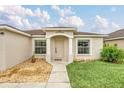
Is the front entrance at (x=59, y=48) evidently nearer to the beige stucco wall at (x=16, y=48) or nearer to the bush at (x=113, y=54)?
the beige stucco wall at (x=16, y=48)

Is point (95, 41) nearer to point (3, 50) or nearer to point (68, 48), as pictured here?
point (68, 48)

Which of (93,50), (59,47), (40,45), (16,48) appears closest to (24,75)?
(16,48)

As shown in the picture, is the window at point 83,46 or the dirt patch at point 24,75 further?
the window at point 83,46

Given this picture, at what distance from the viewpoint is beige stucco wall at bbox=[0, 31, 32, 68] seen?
571 inches

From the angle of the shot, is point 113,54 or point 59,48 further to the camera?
point 59,48

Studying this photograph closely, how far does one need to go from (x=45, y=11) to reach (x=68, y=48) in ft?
74.8

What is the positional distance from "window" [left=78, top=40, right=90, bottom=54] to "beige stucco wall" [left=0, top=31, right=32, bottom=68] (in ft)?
16.1

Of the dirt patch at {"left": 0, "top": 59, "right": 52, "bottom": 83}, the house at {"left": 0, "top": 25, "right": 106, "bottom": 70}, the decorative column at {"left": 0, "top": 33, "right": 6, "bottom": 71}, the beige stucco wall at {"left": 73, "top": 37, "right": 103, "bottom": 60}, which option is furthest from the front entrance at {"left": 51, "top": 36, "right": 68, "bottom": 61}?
the decorative column at {"left": 0, "top": 33, "right": 6, "bottom": 71}

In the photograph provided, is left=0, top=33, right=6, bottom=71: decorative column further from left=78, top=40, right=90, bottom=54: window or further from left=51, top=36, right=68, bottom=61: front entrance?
left=78, top=40, right=90, bottom=54: window

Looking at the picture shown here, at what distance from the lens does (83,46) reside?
69.6 ft

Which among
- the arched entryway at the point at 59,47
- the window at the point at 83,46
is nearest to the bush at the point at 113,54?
the window at the point at 83,46

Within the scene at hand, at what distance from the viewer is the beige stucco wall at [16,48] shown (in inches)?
571

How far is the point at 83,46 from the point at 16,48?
706 centimetres

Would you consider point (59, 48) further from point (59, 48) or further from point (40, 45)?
point (40, 45)
